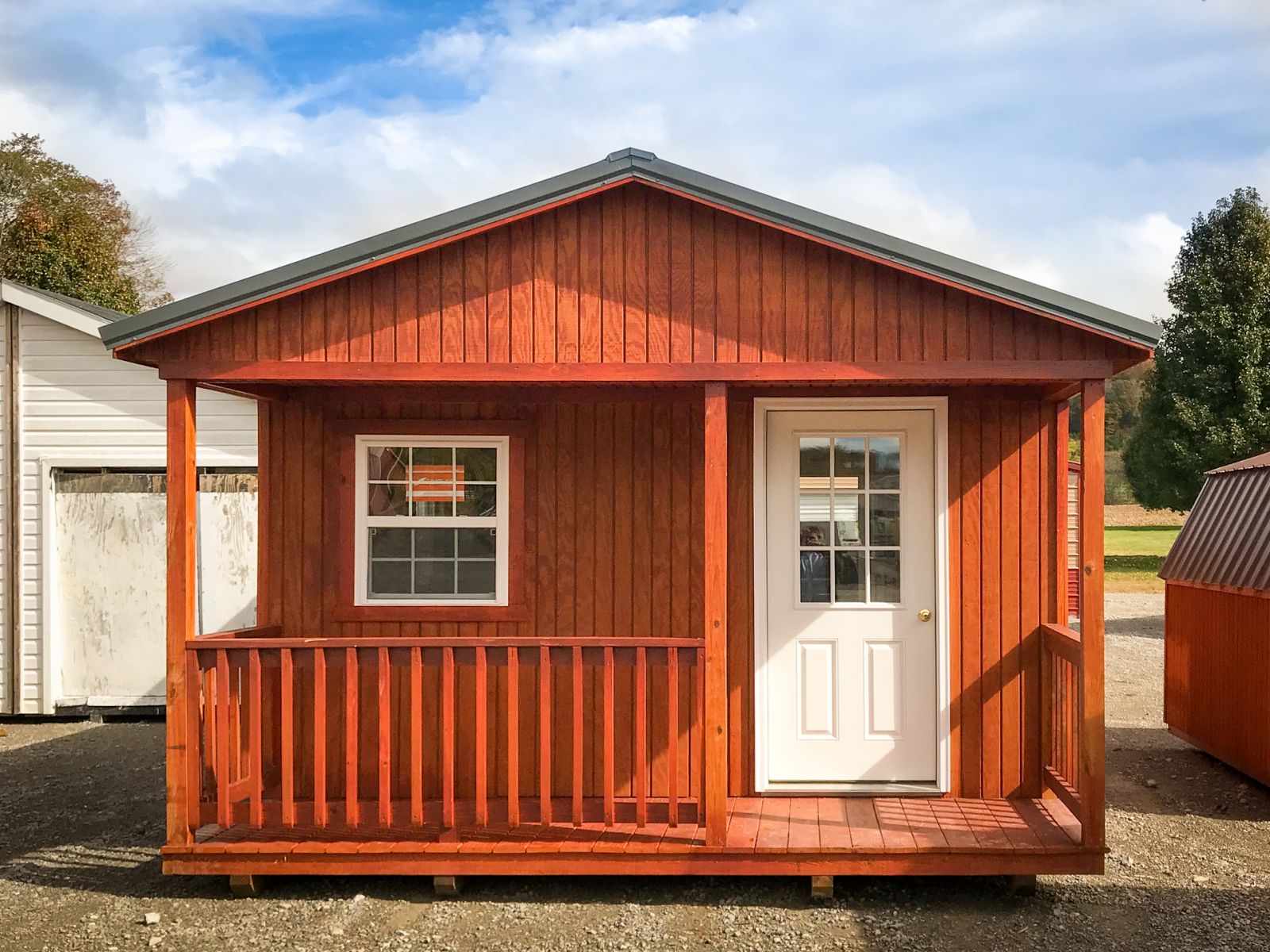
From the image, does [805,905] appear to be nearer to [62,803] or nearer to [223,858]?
[223,858]

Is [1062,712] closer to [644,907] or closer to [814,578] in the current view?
[814,578]

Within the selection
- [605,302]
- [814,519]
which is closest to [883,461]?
[814,519]

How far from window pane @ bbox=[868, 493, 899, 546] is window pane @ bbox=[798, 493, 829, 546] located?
24cm

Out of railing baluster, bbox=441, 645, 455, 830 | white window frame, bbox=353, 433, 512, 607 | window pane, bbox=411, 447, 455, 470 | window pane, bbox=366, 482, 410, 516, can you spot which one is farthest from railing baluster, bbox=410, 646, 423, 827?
window pane, bbox=411, 447, 455, 470

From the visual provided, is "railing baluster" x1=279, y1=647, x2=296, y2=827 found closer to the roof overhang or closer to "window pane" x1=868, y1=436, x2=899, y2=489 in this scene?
"window pane" x1=868, y1=436, x2=899, y2=489

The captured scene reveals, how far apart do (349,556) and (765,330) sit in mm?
2663

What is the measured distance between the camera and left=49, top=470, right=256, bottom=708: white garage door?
9.76 m

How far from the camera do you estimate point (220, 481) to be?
988 cm

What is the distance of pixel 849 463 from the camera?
6098 millimetres

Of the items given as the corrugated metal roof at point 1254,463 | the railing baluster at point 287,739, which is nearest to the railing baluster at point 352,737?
the railing baluster at point 287,739

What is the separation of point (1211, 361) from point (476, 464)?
25.0 meters

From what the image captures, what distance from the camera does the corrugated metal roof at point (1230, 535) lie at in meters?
7.25

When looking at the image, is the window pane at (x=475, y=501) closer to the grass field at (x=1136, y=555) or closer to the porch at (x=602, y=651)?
the porch at (x=602, y=651)

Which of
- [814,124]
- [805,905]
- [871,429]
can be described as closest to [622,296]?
[871,429]
